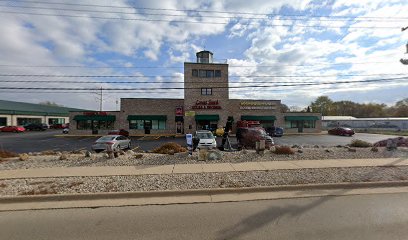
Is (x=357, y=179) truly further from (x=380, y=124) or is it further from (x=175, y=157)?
(x=380, y=124)

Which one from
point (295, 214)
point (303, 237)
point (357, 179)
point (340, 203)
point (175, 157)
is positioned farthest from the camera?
point (175, 157)

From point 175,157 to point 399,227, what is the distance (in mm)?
9276

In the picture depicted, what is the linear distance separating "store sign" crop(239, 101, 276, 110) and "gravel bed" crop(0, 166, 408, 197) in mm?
28654

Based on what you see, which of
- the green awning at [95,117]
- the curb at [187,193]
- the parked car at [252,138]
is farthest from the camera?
the green awning at [95,117]

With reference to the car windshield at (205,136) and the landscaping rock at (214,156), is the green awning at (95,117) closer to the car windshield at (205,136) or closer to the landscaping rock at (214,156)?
the car windshield at (205,136)

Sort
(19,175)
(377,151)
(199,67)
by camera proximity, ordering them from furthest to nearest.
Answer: (199,67), (377,151), (19,175)

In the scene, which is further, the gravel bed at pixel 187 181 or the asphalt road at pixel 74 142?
the asphalt road at pixel 74 142

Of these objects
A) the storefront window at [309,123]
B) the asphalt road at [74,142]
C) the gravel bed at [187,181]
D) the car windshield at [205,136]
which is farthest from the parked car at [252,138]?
the storefront window at [309,123]

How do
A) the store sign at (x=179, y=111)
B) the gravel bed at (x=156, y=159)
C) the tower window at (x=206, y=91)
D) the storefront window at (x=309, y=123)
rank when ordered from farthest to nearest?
the storefront window at (x=309, y=123) < the store sign at (x=179, y=111) < the tower window at (x=206, y=91) < the gravel bed at (x=156, y=159)

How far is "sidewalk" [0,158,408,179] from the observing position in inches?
347

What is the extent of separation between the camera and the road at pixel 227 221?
4281 millimetres

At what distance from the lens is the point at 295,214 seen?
17.1 feet

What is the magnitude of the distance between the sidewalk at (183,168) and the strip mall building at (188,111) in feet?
79.0

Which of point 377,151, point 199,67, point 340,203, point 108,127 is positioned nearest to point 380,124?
point 199,67
